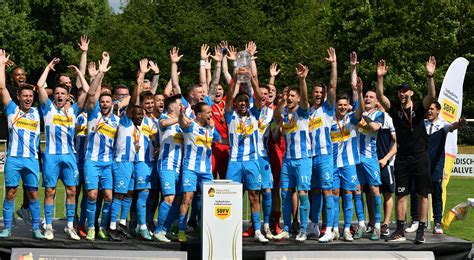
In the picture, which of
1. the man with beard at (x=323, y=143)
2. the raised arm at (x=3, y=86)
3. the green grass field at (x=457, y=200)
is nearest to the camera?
the raised arm at (x=3, y=86)

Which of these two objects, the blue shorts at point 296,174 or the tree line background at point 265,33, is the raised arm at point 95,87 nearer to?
the blue shorts at point 296,174

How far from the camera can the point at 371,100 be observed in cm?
1141

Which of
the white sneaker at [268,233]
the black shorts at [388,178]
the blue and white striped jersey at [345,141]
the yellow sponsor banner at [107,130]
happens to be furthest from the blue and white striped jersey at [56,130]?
the black shorts at [388,178]

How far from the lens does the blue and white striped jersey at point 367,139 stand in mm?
11266

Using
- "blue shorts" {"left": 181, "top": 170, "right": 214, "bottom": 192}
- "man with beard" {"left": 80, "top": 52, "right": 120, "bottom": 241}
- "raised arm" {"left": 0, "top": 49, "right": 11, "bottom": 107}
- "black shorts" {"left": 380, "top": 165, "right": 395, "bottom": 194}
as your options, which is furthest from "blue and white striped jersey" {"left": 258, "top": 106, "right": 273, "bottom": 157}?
"raised arm" {"left": 0, "top": 49, "right": 11, "bottom": 107}

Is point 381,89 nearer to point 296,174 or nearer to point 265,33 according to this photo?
point 296,174

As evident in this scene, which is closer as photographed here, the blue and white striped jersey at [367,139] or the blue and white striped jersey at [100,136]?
the blue and white striped jersey at [100,136]

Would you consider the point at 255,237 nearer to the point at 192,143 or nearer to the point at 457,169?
the point at 192,143

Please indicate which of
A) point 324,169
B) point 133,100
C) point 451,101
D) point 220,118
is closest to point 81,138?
point 133,100

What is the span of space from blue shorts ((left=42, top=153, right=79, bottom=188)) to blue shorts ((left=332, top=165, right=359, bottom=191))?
3.31m

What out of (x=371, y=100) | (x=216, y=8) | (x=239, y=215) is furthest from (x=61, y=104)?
(x=216, y=8)

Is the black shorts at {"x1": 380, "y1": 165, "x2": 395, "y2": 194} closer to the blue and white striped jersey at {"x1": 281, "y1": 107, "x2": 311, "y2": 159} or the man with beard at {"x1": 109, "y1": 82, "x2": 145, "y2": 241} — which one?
the blue and white striped jersey at {"x1": 281, "y1": 107, "x2": 311, "y2": 159}

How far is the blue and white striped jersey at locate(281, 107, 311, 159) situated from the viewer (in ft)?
35.3

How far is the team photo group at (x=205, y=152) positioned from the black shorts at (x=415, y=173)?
0.01m
